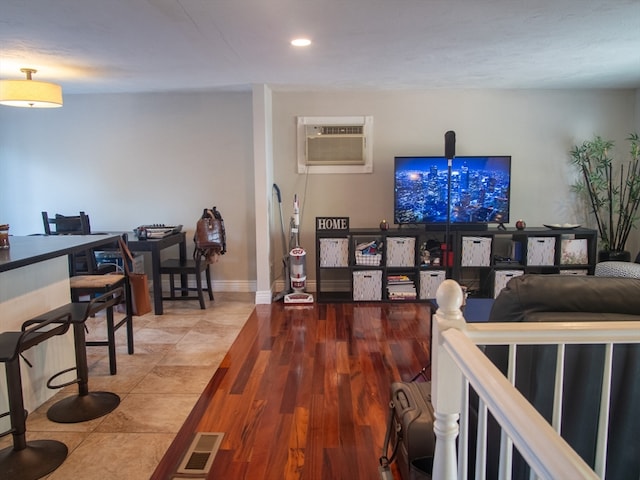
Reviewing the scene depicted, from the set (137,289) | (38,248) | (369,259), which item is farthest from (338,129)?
(38,248)

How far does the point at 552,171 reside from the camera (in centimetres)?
500

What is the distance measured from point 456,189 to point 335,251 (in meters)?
1.45

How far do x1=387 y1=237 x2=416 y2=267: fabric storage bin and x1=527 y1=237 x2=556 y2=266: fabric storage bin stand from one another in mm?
1216

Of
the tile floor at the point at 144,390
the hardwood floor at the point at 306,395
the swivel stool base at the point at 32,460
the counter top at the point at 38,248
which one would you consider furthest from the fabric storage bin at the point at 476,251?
the swivel stool base at the point at 32,460

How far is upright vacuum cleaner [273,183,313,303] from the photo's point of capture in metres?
4.73

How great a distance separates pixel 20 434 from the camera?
6.67 feet

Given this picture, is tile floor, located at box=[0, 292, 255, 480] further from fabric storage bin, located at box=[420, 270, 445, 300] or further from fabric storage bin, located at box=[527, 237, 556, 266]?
fabric storage bin, located at box=[527, 237, 556, 266]

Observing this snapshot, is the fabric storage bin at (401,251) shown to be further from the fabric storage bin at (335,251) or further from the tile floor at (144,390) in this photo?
the tile floor at (144,390)

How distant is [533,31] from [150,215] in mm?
4242

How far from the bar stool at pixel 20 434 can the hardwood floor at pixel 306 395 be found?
1.78 ft

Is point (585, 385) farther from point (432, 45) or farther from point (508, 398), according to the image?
point (432, 45)

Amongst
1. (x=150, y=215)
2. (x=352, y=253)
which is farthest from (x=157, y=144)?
(x=352, y=253)

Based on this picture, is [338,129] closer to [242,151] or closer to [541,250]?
[242,151]

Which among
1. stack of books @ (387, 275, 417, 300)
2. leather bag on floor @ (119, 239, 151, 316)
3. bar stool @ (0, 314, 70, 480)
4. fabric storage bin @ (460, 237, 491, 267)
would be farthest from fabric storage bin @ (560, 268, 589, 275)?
bar stool @ (0, 314, 70, 480)
